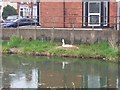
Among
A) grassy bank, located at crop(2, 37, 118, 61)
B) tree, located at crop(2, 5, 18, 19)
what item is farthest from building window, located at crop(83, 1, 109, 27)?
tree, located at crop(2, 5, 18, 19)

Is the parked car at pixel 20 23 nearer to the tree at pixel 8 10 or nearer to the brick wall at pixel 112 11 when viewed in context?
the brick wall at pixel 112 11

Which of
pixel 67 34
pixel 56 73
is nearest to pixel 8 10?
pixel 67 34

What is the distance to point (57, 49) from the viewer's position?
2567 centimetres

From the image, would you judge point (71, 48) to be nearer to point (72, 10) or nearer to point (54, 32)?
point (54, 32)

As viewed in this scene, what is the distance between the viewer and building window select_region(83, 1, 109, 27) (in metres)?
29.9

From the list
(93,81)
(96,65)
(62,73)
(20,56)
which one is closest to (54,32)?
(20,56)

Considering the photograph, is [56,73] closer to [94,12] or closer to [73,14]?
[94,12]

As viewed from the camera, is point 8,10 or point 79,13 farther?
point 8,10

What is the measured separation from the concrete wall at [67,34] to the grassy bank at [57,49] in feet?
1.51

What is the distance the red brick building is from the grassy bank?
11.5 feet

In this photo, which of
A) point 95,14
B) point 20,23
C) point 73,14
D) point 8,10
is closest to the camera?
point 95,14

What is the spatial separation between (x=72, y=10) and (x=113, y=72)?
38.3 feet

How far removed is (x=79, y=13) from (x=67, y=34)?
3.54 m

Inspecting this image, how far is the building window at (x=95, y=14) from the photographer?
29878 millimetres
